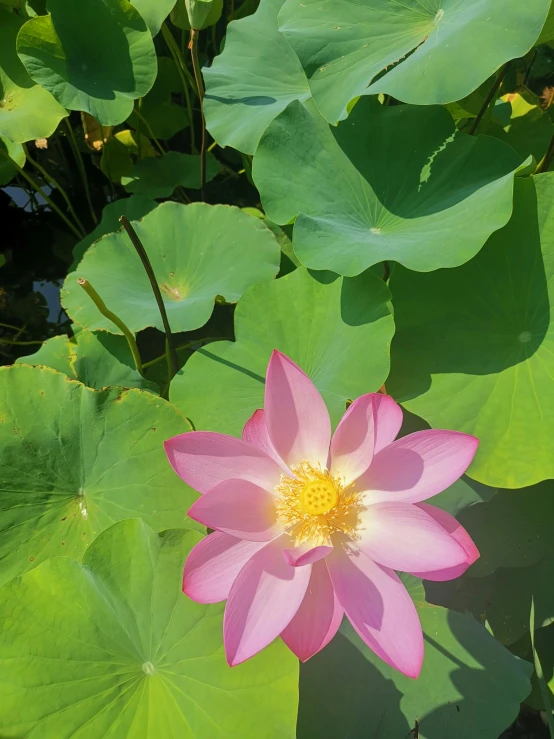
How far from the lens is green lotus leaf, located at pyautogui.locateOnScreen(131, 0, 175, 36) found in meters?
1.61

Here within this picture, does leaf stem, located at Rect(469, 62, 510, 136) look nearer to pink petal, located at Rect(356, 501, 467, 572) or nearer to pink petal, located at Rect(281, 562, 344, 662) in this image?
pink petal, located at Rect(356, 501, 467, 572)

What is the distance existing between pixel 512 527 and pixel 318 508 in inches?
22.1

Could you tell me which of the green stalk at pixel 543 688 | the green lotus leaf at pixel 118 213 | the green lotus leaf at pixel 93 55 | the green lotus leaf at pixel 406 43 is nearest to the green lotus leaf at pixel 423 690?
the green stalk at pixel 543 688

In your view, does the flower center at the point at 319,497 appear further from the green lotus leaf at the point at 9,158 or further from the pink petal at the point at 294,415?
the green lotus leaf at the point at 9,158

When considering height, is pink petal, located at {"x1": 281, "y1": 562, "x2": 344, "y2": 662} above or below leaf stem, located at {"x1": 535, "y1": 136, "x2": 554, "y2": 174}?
below

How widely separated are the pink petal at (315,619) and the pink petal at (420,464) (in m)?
0.14

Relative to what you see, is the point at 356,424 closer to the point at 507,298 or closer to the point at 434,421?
the point at 434,421

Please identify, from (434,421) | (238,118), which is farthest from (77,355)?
(434,421)

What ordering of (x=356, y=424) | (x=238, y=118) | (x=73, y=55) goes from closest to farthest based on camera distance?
(x=356, y=424)
(x=238, y=118)
(x=73, y=55)

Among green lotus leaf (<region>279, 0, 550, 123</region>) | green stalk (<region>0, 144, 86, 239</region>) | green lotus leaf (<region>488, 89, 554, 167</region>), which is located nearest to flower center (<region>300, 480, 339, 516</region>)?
green lotus leaf (<region>279, 0, 550, 123</region>)

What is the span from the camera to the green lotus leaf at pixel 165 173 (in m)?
1.96

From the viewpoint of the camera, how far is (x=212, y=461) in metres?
0.82

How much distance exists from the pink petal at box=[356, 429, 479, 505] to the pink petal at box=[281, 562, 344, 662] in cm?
→ 14

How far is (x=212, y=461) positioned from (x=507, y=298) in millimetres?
669
